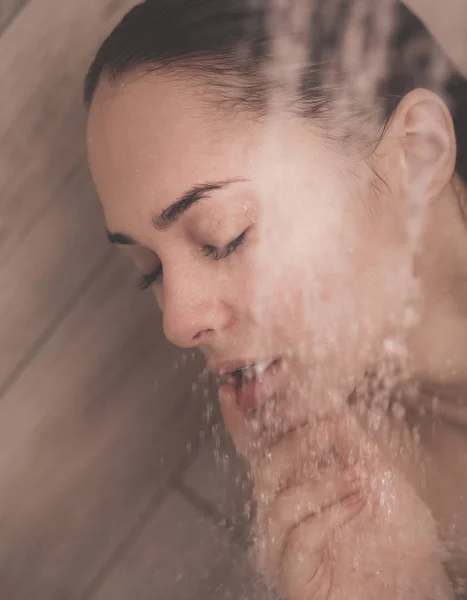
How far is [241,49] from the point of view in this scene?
56 cm

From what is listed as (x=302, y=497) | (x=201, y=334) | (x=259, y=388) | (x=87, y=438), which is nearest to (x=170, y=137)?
(x=201, y=334)

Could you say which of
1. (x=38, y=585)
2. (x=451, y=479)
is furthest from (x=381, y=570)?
(x=38, y=585)

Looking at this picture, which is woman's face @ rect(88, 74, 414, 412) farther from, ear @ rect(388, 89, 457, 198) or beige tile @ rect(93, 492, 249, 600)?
beige tile @ rect(93, 492, 249, 600)

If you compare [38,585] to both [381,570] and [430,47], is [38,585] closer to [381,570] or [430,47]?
[381,570]

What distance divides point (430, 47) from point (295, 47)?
19cm

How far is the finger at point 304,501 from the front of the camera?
2.26 feet

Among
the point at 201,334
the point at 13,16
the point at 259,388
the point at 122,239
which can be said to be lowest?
the point at 259,388

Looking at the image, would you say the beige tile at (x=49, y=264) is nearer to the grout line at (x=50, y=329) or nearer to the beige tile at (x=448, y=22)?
the grout line at (x=50, y=329)

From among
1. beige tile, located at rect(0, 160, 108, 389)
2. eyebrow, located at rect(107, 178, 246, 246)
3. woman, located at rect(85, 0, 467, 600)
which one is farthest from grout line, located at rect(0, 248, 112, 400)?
eyebrow, located at rect(107, 178, 246, 246)

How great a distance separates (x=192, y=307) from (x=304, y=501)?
0.86 ft

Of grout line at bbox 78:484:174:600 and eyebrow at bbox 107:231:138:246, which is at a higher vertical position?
eyebrow at bbox 107:231:138:246

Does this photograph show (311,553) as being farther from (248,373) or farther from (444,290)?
(444,290)

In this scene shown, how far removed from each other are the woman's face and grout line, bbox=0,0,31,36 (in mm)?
253

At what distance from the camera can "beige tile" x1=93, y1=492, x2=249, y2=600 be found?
1031 millimetres
